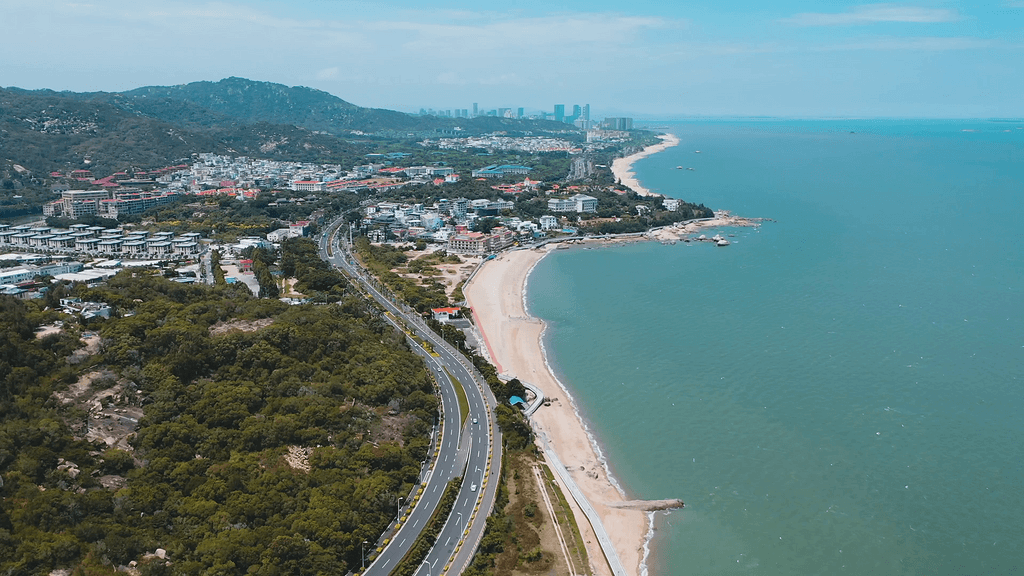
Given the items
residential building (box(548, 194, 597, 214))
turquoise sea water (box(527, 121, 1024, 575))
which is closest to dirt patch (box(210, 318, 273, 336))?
turquoise sea water (box(527, 121, 1024, 575))

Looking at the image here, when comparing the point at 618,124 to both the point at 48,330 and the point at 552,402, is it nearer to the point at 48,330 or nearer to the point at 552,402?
the point at 552,402

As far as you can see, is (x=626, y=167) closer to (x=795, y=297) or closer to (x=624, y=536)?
(x=795, y=297)

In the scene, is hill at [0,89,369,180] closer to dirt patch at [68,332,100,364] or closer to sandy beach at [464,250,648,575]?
sandy beach at [464,250,648,575]

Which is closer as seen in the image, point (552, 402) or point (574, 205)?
point (552, 402)

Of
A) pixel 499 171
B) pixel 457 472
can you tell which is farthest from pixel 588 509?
pixel 499 171

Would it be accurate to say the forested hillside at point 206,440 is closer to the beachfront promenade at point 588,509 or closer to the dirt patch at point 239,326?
the dirt patch at point 239,326

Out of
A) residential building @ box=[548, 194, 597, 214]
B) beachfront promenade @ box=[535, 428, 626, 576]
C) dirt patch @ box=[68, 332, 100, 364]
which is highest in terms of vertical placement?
residential building @ box=[548, 194, 597, 214]

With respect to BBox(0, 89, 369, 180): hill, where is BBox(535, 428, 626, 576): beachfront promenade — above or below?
below
